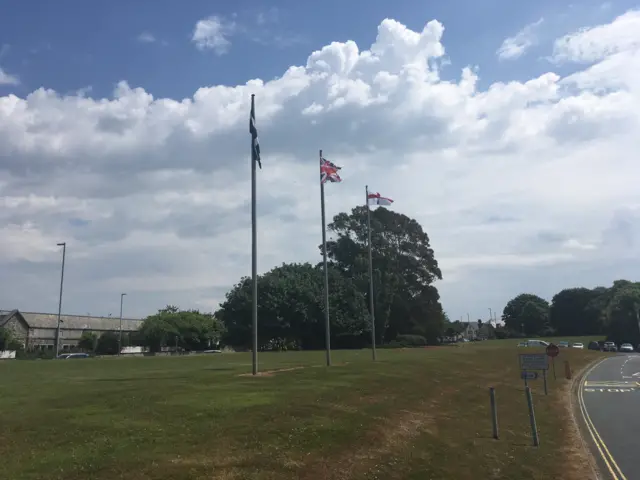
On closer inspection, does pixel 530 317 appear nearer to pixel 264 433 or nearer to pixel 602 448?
pixel 602 448

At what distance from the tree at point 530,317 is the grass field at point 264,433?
14995 centimetres

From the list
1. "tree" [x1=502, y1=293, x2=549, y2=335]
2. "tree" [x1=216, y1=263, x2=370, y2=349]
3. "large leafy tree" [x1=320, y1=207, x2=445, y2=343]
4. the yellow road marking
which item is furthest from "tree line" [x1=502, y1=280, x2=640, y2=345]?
the yellow road marking

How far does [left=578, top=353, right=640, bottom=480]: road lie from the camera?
15.1 metres

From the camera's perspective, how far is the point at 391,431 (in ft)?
55.2

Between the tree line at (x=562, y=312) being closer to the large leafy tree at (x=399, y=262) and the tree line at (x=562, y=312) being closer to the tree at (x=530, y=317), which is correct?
the tree at (x=530, y=317)

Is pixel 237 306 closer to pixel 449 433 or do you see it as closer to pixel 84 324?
pixel 84 324

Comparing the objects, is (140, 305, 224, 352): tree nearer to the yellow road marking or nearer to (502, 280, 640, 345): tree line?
the yellow road marking

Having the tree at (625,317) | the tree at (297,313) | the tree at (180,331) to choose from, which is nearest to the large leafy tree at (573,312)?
the tree at (625,317)

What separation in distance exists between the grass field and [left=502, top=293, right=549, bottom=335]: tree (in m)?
150

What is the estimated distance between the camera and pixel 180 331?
94688 mm

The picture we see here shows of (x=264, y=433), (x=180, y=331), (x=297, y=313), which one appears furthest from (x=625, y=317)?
(x=264, y=433)

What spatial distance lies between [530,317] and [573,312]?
1252 centimetres

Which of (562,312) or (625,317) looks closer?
(625,317)

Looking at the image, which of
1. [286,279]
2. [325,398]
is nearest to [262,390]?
[325,398]
